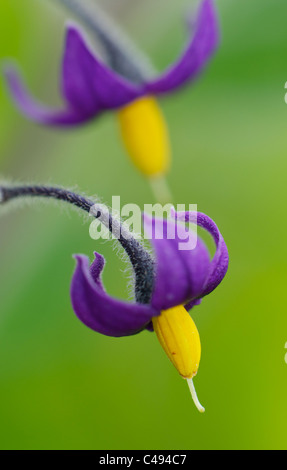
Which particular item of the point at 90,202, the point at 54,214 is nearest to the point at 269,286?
the point at 54,214

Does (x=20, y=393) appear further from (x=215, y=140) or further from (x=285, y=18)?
(x=285, y=18)

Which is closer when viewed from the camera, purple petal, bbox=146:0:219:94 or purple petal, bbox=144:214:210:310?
purple petal, bbox=144:214:210:310

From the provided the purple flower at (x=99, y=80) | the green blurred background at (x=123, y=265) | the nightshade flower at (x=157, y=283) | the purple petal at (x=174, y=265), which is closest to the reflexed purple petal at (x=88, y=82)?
A: the purple flower at (x=99, y=80)

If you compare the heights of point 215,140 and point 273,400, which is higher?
point 215,140

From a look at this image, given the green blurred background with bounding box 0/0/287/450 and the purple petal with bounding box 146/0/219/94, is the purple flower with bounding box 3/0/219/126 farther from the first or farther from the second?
the green blurred background with bounding box 0/0/287/450

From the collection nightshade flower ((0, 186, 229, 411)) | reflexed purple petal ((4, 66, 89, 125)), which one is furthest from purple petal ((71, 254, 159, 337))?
reflexed purple petal ((4, 66, 89, 125))

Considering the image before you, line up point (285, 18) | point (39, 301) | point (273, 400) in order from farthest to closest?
point (285, 18)
point (39, 301)
point (273, 400)

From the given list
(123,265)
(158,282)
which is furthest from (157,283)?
(123,265)

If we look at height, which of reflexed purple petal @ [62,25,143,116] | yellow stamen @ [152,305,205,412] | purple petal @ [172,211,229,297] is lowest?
yellow stamen @ [152,305,205,412]
